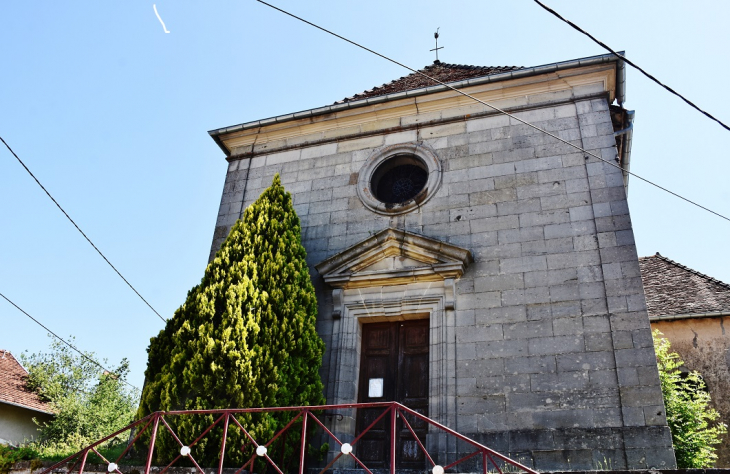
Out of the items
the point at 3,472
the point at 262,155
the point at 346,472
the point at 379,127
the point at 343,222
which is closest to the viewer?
the point at 346,472

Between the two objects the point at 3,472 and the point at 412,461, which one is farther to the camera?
the point at 412,461

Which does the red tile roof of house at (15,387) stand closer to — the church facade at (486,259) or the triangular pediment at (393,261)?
the church facade at (486,259)

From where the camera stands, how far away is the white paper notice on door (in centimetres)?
816

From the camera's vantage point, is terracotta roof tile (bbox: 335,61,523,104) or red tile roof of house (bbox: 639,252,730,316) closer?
terracotta roof tile (bbox: 335,61,523,104)

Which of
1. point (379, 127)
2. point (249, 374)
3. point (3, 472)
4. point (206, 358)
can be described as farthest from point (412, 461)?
point (379, 127)

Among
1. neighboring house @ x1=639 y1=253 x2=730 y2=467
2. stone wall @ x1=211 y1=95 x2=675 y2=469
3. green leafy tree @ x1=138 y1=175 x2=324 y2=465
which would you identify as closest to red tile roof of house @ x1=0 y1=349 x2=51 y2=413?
stone wall @ x1=211 y1=95 x2=675 y2=469

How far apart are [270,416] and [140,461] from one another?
1.99 meters

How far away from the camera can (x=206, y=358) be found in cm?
709

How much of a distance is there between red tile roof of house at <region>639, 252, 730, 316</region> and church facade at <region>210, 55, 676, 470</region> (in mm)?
3493

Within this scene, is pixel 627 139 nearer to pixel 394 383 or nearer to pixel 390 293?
pixel 390 293

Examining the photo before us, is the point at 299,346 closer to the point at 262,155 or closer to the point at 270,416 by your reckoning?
the point at 270,416

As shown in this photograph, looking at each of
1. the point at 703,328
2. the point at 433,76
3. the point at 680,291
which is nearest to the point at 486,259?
the point at 433,76

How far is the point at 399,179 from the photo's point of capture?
996 cm

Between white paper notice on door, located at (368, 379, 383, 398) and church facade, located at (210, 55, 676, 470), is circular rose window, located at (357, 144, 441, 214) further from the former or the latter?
white paper notice on door, located at (368, 379, 383, 398)
